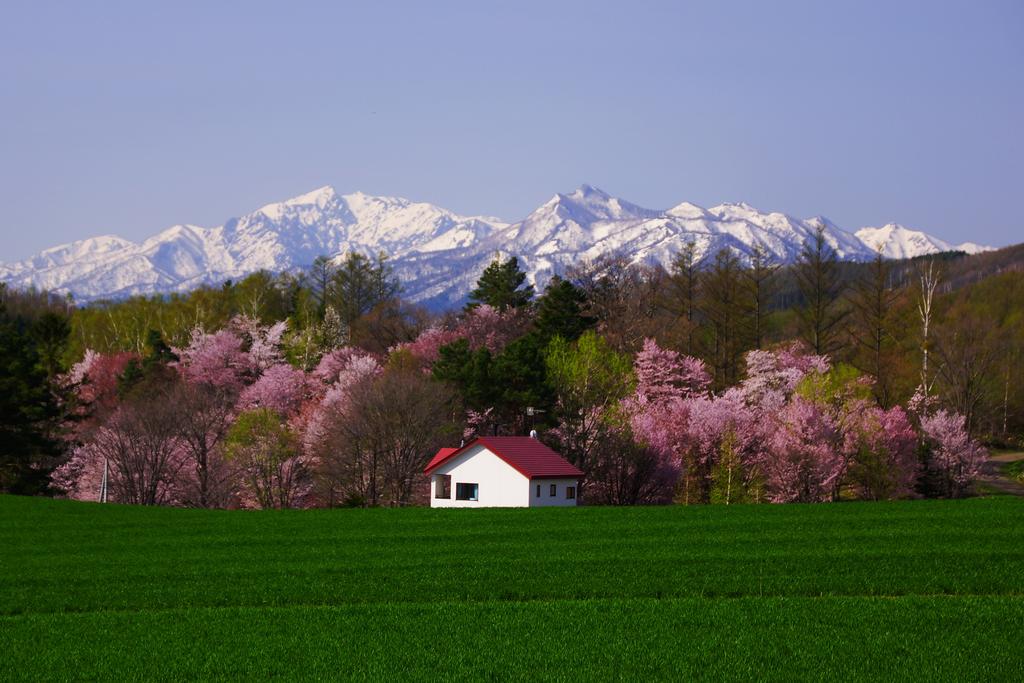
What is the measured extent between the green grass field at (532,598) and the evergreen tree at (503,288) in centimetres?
5319

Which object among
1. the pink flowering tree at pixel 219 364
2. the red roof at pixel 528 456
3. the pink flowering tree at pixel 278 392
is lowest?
the red roof at pixel 528 456

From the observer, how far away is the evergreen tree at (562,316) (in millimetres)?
77188

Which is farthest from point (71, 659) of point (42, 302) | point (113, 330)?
point (42, 302)

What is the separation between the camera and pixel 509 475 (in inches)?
2239

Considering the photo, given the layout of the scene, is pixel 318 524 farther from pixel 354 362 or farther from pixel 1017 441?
pixel 1017 441

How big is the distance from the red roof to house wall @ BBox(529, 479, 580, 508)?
0.36 metres

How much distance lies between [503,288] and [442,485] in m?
33.0

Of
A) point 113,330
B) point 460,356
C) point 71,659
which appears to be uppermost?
point 113,330

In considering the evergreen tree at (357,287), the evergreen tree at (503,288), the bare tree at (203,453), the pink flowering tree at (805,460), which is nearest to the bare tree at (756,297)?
the evergreen tree at (503,288)

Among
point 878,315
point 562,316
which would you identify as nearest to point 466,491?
point 562,316

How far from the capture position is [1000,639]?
19.5 meters

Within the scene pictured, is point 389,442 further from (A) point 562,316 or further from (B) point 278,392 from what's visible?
(B) point 278,392

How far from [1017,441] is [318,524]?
7835cm

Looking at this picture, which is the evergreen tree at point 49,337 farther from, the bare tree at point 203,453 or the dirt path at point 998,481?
the dirt path at point 998,481
